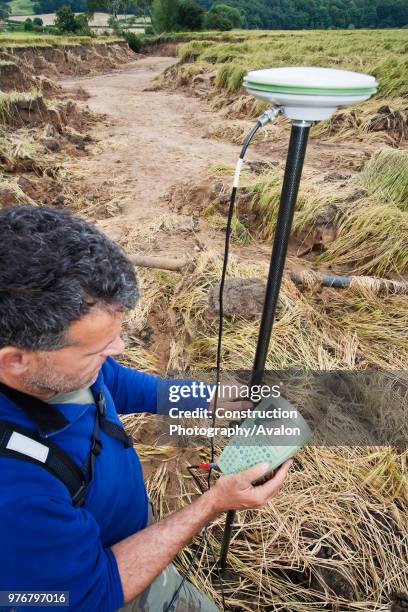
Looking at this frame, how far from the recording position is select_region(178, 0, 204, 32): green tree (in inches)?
1361

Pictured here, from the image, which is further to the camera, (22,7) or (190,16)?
(22,7)

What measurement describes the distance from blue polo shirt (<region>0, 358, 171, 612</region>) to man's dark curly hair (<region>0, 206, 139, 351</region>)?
0.15 metres

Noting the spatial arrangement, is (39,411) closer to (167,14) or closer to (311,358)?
(311,358)

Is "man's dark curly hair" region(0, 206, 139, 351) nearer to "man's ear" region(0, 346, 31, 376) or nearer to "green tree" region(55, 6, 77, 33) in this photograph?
"man's ear" region(0, 346, 31, 376)

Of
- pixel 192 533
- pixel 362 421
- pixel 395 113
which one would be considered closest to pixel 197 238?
pixel 362 421

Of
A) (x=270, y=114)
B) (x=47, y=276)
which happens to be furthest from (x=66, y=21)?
(x=47, y=276)

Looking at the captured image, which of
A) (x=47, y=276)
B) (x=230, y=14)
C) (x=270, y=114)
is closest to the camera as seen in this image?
(x=47, y=276)

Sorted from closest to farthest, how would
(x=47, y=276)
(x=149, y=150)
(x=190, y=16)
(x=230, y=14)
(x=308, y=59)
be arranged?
(x=47, y=276) → (x=149, y=150) → (x=308, y=59) → (x=190, y=16) → (x=230, y=14)

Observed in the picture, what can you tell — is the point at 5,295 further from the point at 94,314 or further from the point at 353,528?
the point at 353,528

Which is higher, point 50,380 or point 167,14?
point 167,14

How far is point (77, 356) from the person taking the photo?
2.68ft

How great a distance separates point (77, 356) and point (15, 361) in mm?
113

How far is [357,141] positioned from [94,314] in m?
7.18

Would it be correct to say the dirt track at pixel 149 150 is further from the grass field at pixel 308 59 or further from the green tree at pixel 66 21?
the green tree at pixel 66 21
